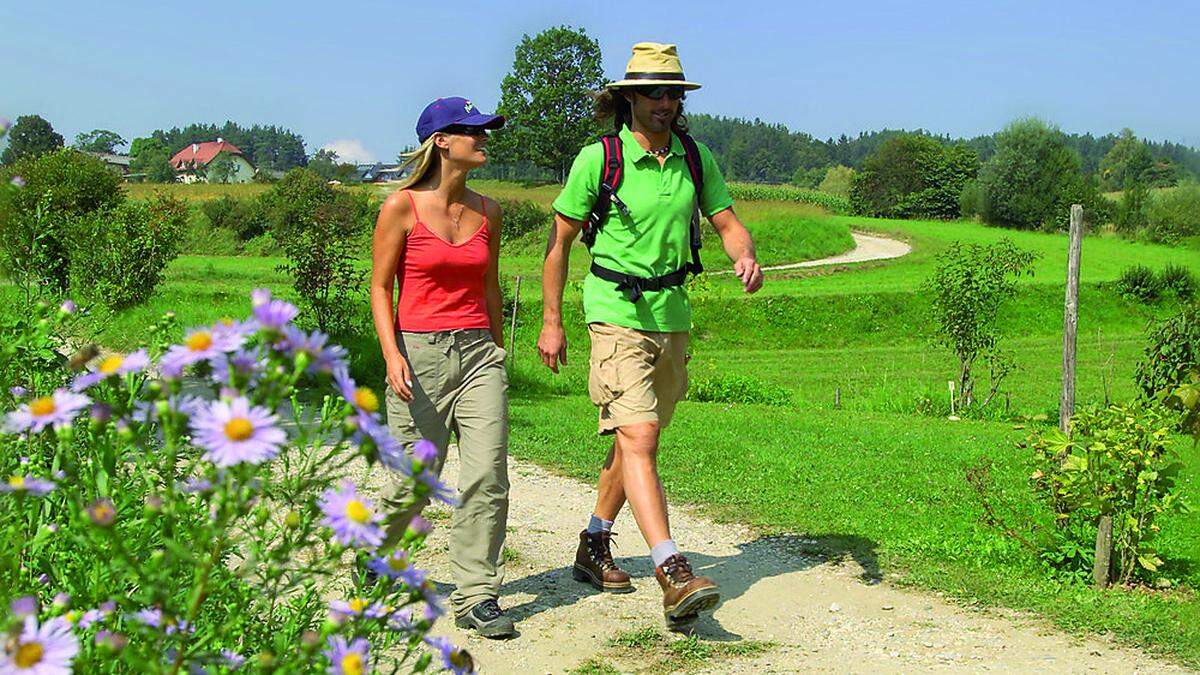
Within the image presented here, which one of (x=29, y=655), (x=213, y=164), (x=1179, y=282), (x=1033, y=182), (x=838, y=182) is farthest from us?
(x=213, y=164)

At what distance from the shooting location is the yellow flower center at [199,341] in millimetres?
1572

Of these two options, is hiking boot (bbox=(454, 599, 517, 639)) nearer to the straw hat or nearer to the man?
the man

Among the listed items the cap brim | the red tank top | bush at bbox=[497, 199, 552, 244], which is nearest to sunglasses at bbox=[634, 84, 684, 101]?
the cap brim

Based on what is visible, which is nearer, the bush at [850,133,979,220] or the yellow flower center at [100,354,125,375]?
the yellow flower center at [100,354,125,375]

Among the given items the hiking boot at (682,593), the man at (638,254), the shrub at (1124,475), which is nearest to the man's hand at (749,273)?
the man at (638,254)

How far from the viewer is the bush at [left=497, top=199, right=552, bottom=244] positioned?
52.0 m

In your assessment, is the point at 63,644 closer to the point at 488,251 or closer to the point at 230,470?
the point at 230,470

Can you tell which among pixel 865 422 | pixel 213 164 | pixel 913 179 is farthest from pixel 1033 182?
pixel 213 164

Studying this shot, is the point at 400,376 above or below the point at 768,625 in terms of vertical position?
above

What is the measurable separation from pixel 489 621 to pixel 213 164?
392 feet

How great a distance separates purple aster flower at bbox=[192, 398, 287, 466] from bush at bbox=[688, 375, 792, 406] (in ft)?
53.4

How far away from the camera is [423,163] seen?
17.6 ft

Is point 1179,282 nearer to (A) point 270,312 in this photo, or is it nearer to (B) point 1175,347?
(B) point 1175,347

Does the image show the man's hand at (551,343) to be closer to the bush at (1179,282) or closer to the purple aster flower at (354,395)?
the purple aster flower at (354,395)
